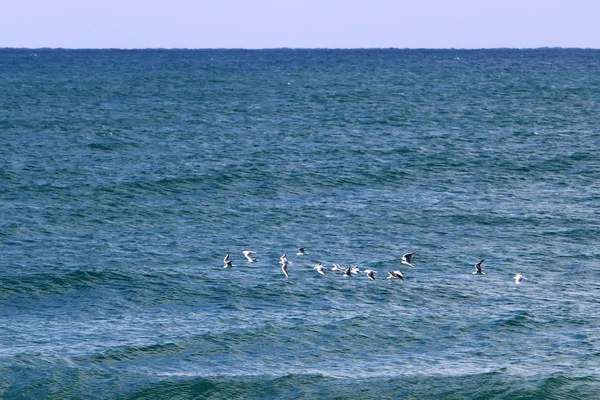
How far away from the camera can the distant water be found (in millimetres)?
43438

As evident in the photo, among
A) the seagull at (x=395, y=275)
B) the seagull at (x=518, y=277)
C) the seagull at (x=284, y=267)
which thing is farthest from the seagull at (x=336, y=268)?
the seagull at (x=518, y=277)

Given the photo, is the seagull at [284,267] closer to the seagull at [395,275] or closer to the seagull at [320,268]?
the seagull at [320,268]

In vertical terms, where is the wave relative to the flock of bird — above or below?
below

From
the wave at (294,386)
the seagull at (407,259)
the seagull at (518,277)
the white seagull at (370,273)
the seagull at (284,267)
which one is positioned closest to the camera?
the wave at (294,386)

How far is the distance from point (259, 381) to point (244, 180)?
41643mm

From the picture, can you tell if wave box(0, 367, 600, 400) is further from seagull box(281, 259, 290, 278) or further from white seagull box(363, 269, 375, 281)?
seagull box(281, 259, 290, 278)

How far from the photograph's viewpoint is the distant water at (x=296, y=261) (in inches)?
1710

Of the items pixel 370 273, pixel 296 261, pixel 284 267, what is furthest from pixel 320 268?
pixel 296 261

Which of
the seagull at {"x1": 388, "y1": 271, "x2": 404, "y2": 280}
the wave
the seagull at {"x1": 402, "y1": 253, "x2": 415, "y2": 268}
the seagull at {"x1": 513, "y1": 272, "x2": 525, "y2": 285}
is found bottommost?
the wave

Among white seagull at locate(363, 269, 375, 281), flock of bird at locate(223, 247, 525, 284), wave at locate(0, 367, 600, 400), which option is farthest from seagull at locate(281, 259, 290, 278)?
wave at locate(0, 367, 600, 400)

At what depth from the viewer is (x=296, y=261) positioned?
59219 millimetres

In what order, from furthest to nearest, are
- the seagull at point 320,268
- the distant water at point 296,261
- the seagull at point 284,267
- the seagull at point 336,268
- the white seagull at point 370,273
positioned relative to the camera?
1. the seagull at point 336,268
2. the seagull at point 320,268
3. the seagull at point 284,267
4. the white seagull at point 370,273
5. the distant water at point 296,261

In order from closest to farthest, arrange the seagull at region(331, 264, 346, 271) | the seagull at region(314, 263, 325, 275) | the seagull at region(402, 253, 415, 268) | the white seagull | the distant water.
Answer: the distant water → the white seagull → the seagull at region(314, 263, 325, 275) → the seagull at region(331, 264, 346, 271) → the seagull at region(402, 253, 415, 268)

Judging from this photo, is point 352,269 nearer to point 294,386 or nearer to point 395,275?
point 395,275
